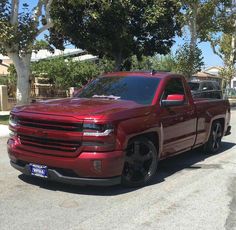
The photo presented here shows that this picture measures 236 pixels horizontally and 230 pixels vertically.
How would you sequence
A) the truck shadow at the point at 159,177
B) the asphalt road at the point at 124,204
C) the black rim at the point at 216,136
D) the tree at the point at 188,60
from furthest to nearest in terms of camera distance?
the tree at the point at 188,60 → the black rim at the point at 216,136 → the truck shadow at the point at 159,177 → the asphalt road at the point at 124,204

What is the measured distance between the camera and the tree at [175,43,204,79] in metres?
31.3

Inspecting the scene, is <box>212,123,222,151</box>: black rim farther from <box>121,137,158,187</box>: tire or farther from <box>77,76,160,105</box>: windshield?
<box>121,137,158,187</box>: tire

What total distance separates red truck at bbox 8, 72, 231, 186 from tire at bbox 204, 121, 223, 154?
5.76 feet

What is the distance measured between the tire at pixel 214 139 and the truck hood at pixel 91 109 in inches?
132

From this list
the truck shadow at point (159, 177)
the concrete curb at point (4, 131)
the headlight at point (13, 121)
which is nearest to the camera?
the truck shadow at point (159, 177)

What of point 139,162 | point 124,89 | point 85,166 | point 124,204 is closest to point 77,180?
point 85,166

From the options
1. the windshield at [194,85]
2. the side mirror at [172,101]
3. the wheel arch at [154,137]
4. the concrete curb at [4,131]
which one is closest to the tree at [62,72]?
the windshield at [194,85]

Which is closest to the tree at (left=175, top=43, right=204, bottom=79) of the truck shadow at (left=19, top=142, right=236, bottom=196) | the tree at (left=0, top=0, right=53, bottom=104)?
the tree at (left=0, top=0, right=53, bottom=104)

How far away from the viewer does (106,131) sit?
6637 mm

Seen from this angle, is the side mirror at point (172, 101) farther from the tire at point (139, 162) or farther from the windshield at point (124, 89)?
the tire at point (139, 162)

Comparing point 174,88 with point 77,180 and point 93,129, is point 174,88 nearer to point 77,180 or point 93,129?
point 93,129

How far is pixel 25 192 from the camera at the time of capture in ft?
22.9

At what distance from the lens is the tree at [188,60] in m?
31.3

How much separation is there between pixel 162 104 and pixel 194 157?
103 inches
